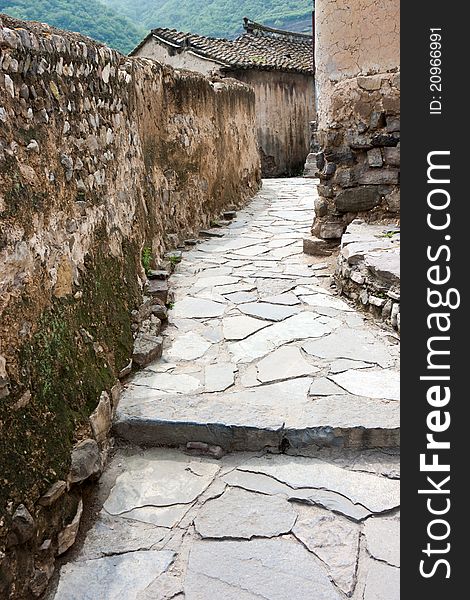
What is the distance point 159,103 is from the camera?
5941 millimetres

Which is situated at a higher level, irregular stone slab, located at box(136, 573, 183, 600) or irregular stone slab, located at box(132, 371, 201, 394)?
irregular stone slab, located at box(132, 371, 201, 394)

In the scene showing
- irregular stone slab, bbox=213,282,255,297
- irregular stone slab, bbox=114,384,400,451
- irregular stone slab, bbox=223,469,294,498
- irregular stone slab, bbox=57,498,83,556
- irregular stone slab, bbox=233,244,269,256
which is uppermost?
irregular stone slab, bbox=233,244,269,256

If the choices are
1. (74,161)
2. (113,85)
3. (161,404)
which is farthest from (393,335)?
(113,85)

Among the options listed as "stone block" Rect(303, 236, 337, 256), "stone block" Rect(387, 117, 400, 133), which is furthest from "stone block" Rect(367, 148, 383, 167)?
"stone block" Rect(303, 236, 337, 256)

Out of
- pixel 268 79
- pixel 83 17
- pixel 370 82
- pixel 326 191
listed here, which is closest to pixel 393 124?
pixel 370 82

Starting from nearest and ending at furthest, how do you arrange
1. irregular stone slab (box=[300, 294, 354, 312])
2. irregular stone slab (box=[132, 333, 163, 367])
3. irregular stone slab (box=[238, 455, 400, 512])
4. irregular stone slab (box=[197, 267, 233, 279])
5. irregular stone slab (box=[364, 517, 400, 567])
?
irregular stone slab (box=[364, 517, 400, 567]) → irregular stone slab (box=[238, 455, 400, 512]) → irregular stone slab (box=[132, 333, 163, 367]) → irregular stone slab (box=[300, 294, 354, 312]) → irregular stone slab (box=[197, 267, 233, 279])

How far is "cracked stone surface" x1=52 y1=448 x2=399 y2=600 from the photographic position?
2031 millimetres

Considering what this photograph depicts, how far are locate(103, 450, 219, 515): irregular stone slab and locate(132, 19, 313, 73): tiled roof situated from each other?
14.8 m

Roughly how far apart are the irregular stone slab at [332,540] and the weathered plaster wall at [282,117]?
15112mm

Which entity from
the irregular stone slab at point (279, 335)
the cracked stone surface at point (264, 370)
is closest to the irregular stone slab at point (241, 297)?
the cracked stone surface at point (264, 370)

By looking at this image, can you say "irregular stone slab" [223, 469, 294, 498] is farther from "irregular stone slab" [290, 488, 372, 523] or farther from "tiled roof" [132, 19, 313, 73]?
"tiled roof" [132, 19, 313, 73]

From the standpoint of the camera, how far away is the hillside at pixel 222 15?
153 ft

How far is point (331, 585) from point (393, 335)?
79.6 inches

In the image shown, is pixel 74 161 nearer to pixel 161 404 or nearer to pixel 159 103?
pixel 161 404
